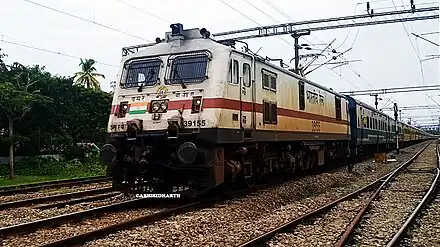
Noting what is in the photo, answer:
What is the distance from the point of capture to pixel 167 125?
10531 millimetres

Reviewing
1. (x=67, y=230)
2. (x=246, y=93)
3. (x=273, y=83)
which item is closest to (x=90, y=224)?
(x=67, y=230)

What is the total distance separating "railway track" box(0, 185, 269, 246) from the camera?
7.31 meters

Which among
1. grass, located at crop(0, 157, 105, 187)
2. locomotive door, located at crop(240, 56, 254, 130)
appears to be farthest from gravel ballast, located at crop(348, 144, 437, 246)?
grass, located at crop(0, 157, 105, 187)

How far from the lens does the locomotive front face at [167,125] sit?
10312mm

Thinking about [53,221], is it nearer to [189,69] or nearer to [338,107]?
[189,69]

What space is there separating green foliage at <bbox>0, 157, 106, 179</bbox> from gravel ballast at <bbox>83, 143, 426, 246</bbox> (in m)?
12.7

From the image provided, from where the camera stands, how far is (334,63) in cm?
2856

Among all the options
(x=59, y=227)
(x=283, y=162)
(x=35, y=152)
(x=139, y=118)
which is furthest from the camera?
(x=35, y=152)

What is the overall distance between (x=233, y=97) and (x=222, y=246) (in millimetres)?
4644

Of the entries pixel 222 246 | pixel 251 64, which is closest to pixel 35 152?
pixel 251 64

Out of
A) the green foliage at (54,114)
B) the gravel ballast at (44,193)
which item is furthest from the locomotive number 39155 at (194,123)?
the green foliage at (54,114)

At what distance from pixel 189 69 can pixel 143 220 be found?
3.91 m

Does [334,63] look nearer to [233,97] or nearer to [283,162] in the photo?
[283,162]

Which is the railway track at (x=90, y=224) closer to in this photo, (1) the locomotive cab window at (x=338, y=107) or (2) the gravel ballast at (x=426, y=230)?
(2) the gravel ballast at (x=426, y=230)
